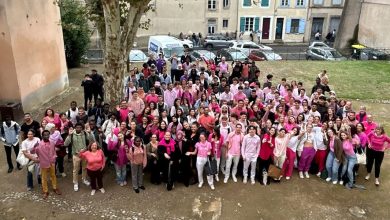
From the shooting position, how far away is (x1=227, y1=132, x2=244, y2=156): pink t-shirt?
9.00m

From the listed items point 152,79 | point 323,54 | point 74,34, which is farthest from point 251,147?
point 323,54

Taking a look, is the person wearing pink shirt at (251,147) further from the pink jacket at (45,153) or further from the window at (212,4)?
the window at (212,4)

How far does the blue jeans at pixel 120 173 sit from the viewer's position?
29.5ft

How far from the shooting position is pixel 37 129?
9094mm

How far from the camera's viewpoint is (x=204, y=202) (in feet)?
28.4

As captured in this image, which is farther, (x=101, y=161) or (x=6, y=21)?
(x=6, y=21)

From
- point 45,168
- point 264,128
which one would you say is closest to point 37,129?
point 45,168

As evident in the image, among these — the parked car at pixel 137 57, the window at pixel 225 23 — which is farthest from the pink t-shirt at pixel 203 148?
the window at pixel 225 23

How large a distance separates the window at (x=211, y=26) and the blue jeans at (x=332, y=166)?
2951cm

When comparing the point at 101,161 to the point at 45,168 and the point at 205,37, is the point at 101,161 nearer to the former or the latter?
the point at 45,168

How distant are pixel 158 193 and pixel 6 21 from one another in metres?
7.84

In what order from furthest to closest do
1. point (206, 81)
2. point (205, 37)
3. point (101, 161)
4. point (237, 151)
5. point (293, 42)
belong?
point (293, 42)
point (205, 37)
point (206, 81)
point (237, 151)
point (101, 161)

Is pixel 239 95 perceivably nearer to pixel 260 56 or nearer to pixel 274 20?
pixel 260 56

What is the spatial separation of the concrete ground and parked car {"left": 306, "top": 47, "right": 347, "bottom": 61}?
15.7 meters
